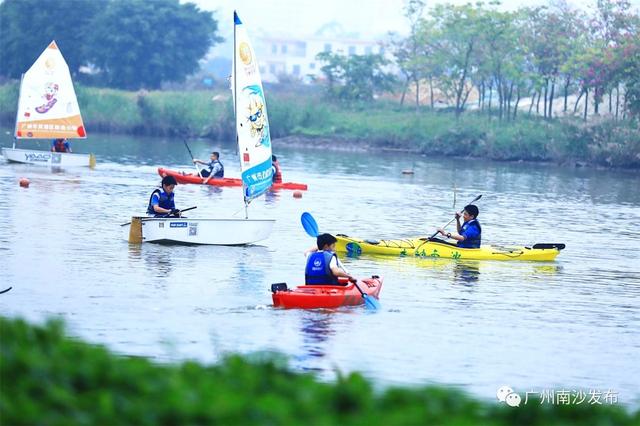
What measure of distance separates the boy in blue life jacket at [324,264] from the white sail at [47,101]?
2953 centimetres

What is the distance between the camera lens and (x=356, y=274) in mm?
24109

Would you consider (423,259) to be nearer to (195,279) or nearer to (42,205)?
(195,279)

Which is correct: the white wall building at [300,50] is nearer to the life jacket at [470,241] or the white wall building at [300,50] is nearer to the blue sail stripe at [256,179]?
the blue sail stripe at [256,179]

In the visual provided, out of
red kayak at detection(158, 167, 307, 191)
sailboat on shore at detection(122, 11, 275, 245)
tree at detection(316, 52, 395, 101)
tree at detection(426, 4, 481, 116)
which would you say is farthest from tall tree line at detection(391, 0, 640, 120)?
sailboat on shore at detection(122, 11, 275, 245)

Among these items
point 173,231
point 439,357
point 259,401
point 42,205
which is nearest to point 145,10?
point 42,205

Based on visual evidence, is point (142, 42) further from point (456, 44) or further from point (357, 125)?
point (456, 44)

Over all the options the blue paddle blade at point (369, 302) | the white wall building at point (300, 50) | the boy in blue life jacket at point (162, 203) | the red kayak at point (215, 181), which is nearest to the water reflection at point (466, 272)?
the blue paddle blade at point (369, 302)

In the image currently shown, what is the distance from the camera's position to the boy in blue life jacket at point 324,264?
19.2 m

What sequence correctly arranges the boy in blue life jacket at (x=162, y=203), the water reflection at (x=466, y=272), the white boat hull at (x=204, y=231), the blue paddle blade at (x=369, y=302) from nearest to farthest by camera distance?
the blue paddle blade at (x=369, y=302), the water reflection at (x=466, y=272), the boy in blue life jacket at (x=162, y=203), the white boat hull at (x=204, y=231)

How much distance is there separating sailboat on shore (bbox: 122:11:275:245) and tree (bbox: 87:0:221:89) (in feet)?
214

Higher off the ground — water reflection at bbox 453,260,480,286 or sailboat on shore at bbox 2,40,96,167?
sailboat on shore at bbox 2,40,96,167

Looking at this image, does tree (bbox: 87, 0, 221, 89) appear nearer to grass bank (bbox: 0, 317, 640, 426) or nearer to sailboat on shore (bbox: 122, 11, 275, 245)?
sailboat on shore (bbox: 122, 11, 275, 245)

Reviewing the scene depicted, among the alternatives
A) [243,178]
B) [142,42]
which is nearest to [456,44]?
[142,42]

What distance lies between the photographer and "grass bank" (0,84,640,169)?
232 ft
